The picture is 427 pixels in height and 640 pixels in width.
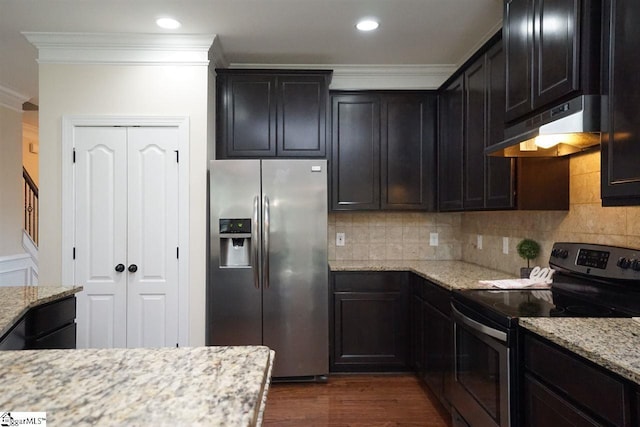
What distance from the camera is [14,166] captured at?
15.2ft

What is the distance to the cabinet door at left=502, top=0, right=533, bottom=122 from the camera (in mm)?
1966

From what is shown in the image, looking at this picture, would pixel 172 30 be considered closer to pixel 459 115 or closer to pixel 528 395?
pixel 459 115

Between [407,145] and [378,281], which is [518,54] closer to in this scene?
[407,145]

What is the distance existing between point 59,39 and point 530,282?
3.53 meters

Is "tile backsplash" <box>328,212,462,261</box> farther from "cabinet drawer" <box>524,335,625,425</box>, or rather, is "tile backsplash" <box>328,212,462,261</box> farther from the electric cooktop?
"cabinet drawer" <box>524,335,625,425</box>

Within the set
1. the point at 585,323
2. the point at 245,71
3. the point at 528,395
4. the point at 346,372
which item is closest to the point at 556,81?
the point at 585,323

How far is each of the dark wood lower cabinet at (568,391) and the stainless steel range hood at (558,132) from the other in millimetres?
839

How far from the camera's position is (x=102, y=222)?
3035 mm

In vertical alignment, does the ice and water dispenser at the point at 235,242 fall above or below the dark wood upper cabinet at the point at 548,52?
below

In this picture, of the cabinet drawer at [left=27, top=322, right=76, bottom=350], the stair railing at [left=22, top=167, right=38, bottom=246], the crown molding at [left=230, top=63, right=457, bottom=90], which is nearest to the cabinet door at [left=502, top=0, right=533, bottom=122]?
the crown molding at [left=230, top=63, right=457, bottom=90]

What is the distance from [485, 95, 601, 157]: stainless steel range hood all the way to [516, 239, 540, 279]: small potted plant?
1.94 ft

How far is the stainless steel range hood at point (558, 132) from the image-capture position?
158 centimetres

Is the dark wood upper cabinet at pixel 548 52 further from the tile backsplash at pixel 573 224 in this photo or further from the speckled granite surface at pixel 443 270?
the speckled granite surface at pixel 443 270

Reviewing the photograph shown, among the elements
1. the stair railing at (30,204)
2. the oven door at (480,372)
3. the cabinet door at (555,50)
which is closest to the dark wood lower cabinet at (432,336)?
the oven door at (480,372)
